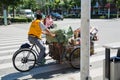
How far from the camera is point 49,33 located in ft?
28.4

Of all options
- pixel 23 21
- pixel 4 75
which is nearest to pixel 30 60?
pixel 4 75

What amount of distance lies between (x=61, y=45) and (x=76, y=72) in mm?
931

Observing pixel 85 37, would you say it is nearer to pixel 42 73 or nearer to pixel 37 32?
pixel 42 73

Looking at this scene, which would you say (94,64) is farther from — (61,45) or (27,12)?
(27,12)

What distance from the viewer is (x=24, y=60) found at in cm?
859

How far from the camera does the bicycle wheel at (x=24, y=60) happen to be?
333 inches

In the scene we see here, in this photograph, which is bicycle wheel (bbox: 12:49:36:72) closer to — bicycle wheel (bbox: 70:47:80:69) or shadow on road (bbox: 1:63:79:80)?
shadow on road (bbox: 1:63:79:80)

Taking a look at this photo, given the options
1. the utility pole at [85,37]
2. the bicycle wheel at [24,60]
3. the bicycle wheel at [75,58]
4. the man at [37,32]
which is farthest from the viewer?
the bicycle wheel at [75,58]

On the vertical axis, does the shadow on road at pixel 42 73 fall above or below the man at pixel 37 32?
below

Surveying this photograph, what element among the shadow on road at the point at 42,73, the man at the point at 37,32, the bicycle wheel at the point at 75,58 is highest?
the man at the point at 37,32

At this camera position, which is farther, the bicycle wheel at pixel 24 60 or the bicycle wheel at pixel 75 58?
the bicycle wheel at pixel 75 58

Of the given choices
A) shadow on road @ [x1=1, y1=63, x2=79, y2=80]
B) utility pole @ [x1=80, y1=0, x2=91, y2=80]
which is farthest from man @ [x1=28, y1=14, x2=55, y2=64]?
utility pole @ [x1=80, y1=0, x2=91, y2=80]

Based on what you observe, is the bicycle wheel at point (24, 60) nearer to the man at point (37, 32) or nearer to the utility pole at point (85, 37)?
the man at point (37, 32)

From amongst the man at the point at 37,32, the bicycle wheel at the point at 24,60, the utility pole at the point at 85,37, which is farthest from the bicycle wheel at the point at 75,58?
the utility pole at the point at 85,37
